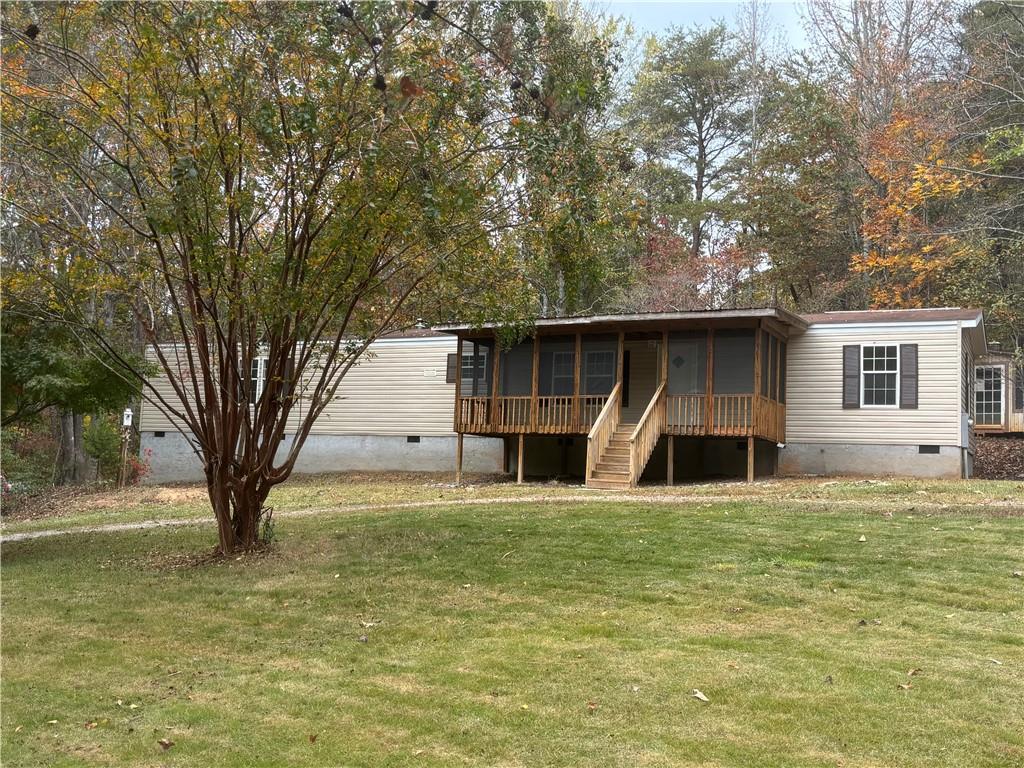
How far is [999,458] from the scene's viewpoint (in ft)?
81.6

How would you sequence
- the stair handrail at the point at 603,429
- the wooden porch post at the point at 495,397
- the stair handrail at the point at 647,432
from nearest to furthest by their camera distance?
the stair handrail at the point at 647,432 → the stair handrail at the point at 603,429 → the wooden porch post at the point at 495,397

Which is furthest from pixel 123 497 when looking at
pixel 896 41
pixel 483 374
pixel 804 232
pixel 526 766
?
pixel 896 41

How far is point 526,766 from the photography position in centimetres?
440

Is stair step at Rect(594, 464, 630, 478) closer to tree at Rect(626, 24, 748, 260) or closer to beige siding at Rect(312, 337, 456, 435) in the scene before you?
beige siding at Rect(312, 337, 456, 435)

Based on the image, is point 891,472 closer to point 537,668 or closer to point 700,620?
point 700,620

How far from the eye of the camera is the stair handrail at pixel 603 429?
16656mm

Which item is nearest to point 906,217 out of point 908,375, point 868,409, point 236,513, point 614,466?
point 908,375

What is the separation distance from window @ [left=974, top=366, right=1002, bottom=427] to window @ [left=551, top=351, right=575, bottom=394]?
53.1ft

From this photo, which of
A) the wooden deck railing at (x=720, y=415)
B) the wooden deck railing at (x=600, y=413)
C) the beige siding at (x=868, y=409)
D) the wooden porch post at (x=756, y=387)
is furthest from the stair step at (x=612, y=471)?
the beige siding at (x=868, y=409)

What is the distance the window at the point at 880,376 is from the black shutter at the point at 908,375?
0.30 ft

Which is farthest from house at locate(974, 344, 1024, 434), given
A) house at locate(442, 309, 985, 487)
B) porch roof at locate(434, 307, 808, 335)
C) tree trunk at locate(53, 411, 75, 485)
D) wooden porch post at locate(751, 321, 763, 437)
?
tree trunk at locate(53, 411, 75, 485)

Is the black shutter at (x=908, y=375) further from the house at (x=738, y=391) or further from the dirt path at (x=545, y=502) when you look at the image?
the dirt path at (x=545, y=502)

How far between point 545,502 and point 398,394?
30.2 feet

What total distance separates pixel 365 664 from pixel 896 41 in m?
26.1
